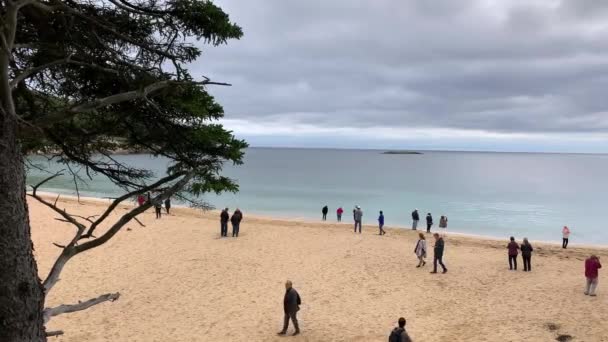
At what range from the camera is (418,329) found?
11.5 m

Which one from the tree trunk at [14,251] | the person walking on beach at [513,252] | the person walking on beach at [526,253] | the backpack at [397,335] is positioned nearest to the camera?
the tree trunk at [14,251]

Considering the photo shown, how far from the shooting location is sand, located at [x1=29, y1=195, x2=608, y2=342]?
1134 cm

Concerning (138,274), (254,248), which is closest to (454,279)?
(254,248)

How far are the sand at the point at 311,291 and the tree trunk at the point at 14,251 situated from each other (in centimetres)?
765

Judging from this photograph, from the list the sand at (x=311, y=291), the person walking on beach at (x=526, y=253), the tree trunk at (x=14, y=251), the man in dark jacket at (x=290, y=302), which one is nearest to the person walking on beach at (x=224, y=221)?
the sand at (x=311, y=291)

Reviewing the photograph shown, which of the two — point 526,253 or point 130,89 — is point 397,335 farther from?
point 526,253

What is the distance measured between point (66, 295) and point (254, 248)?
27.9 feet

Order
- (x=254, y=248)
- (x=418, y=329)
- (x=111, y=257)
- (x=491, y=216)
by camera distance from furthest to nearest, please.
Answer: (x=491, y=216) → (x=254, y=248) → (x=111, y=257) → (x=418, y=329)

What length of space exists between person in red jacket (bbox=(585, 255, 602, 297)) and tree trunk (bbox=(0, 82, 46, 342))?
14960 mm

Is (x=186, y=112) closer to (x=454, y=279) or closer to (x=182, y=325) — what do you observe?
(x=182, y=325)

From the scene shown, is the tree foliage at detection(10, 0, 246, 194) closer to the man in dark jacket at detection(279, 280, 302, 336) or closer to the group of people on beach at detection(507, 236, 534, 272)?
the man in dark jacket at detection(279, 280, 302, 336)

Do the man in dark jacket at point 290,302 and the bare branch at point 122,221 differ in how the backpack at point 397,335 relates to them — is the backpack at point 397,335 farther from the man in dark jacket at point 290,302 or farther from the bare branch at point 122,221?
the bare branch at point 122,221

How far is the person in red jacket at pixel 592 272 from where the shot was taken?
13.7 meters

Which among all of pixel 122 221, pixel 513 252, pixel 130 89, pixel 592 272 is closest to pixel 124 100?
pixel 130 89
